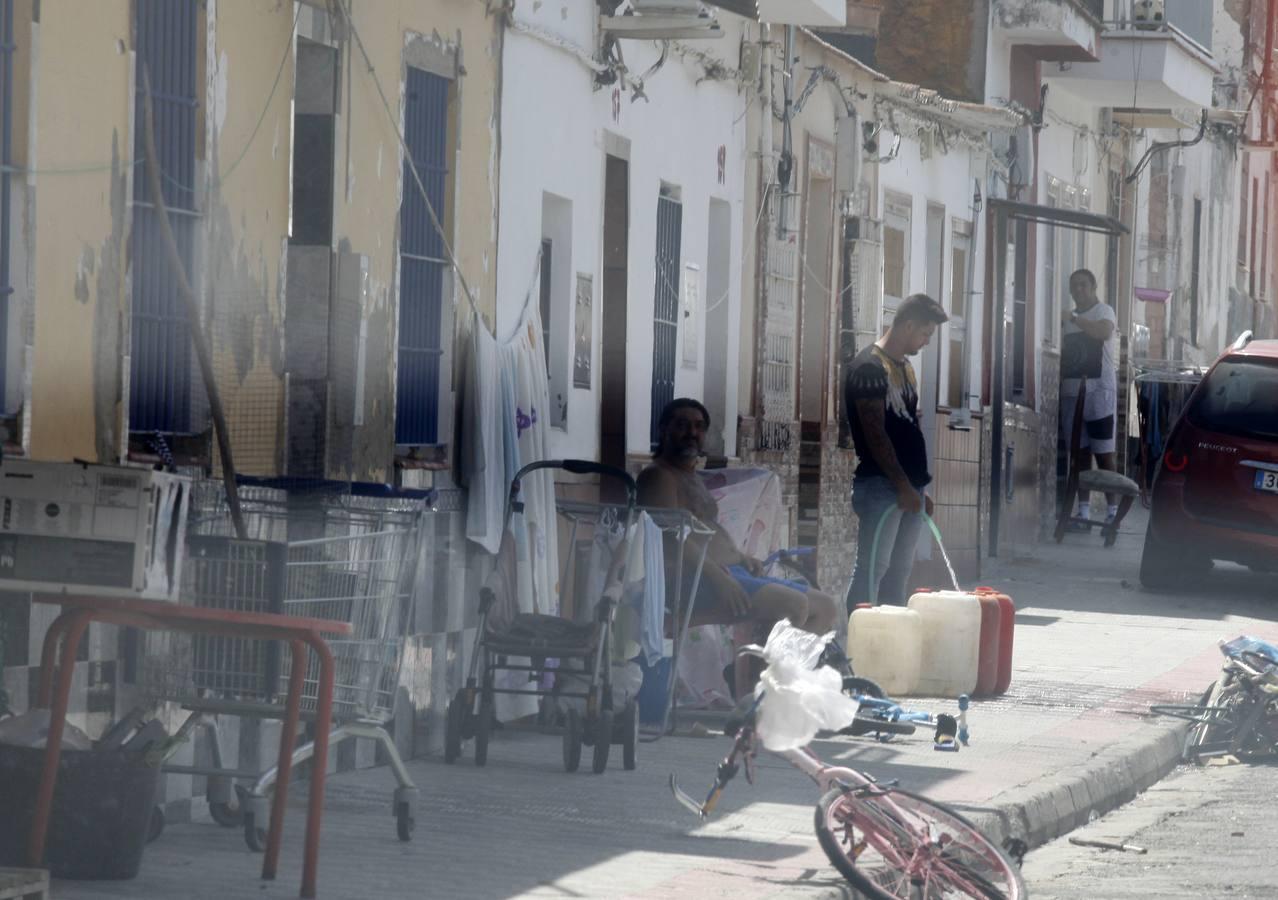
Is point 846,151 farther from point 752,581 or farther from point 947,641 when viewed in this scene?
point 752,581

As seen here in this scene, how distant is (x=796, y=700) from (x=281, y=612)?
5.06ft

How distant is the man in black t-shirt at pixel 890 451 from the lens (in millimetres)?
13602

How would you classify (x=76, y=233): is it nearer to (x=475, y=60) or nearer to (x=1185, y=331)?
(x=475, y=60)

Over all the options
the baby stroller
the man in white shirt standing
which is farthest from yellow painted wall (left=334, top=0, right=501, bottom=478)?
the man in white shirt standing

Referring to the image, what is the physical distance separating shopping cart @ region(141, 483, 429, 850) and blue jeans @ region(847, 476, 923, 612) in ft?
17.6

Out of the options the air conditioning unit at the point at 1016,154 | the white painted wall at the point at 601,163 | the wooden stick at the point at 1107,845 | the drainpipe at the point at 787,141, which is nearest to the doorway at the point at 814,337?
the drainpipe at the point at 787,141

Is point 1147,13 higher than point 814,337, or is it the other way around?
point 1147,13

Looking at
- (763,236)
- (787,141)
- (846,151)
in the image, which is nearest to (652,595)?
(763,236)

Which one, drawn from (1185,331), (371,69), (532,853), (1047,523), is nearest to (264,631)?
(532,853)

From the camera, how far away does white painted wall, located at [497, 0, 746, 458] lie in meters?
12.4

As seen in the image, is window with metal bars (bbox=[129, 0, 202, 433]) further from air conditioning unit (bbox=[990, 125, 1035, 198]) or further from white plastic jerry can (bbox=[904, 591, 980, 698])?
air conditioning unit (bbox=[990, 125, 1035, 198])

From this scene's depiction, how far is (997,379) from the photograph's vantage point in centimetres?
2448

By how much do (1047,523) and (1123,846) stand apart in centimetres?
1767

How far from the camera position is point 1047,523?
27.5 meters
